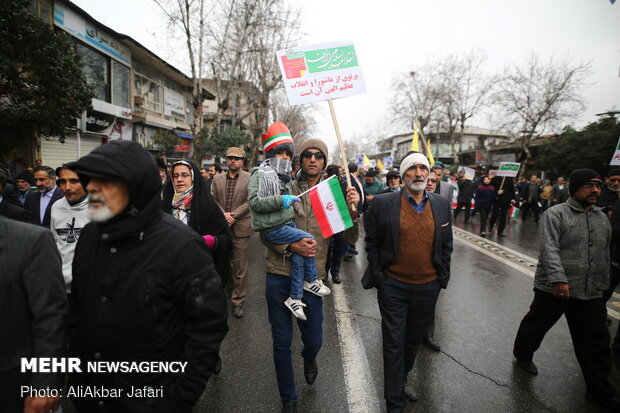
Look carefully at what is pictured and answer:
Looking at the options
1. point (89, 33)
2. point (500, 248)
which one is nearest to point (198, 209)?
Result: point (500, 248)

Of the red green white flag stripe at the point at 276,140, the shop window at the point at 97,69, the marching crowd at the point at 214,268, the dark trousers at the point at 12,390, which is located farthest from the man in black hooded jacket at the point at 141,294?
the shop window at the point at 97,69

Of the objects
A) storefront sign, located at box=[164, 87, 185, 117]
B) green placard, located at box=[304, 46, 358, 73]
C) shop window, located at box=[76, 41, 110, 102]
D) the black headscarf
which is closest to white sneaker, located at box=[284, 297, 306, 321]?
the black headscarf

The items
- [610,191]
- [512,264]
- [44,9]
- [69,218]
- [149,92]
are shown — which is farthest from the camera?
[149,92]

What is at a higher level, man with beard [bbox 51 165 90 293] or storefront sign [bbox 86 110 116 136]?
storefront sign [bbox 86 110 116 136]

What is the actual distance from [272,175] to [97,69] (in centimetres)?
1553

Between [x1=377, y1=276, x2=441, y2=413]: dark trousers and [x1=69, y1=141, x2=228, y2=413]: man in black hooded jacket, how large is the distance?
1592 millimetres

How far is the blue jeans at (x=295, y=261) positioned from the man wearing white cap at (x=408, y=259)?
21.7 inches

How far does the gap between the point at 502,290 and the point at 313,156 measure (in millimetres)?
4569

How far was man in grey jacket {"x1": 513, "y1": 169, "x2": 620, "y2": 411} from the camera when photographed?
2.83 metres

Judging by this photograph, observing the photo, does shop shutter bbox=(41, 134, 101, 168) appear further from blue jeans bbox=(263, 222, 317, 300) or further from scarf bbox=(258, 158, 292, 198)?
blue jeans bbox=(263, 222, 317, 300)

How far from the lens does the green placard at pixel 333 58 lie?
120 inches

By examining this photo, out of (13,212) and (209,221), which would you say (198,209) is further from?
(13,212)

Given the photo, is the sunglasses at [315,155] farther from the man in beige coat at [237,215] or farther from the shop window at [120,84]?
the shop window at [120,84]

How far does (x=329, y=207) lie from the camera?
110 inches
